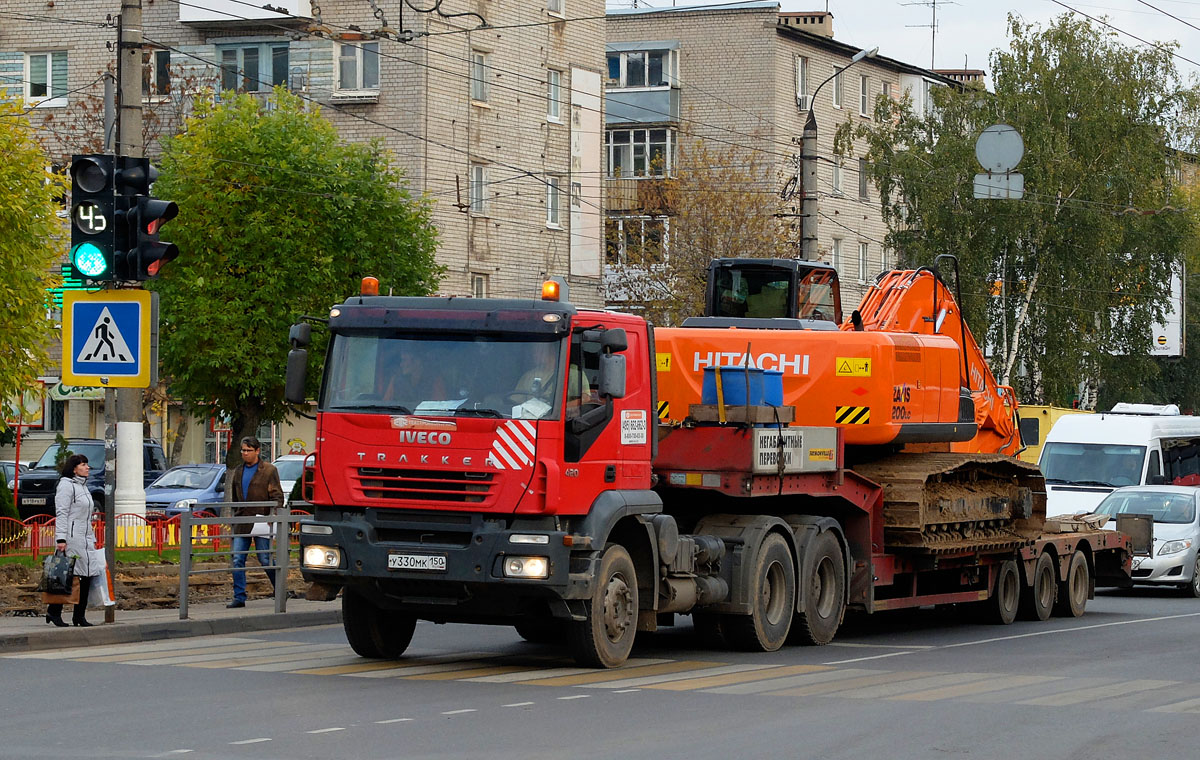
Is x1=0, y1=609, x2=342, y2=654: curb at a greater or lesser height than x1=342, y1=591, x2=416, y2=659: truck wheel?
lesser

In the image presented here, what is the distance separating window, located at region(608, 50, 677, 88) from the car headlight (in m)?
39.9

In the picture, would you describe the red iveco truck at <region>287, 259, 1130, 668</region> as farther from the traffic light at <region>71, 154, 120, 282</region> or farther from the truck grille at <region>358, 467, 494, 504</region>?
the traffic light at <region>71, 154, 120, 282</region>

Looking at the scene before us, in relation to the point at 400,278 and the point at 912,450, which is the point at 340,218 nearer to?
the point at 400,278

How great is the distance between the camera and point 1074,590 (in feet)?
79.3

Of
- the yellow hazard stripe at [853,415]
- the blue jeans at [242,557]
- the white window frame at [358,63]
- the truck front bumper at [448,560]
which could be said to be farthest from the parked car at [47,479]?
the truck front bumper at [448,560]

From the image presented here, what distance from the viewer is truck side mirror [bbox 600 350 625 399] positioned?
15023 mm

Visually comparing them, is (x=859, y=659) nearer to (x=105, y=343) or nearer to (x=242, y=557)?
(x=242, y=557)

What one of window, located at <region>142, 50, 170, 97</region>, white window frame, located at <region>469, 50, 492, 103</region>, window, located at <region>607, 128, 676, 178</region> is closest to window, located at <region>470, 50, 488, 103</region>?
white window frame, located at <region>469, 50, 492, 103</region>

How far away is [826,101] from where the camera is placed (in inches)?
2650

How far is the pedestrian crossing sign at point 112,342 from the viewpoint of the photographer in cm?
1792

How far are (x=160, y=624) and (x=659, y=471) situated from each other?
5.02 metres

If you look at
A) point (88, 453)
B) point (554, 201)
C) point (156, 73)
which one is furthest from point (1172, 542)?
point (156, 73)

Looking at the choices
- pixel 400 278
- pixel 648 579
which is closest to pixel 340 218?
pixel 400 278

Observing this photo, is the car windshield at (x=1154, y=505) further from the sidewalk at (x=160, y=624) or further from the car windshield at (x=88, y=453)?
the car windshield at (x=88, y=453)
